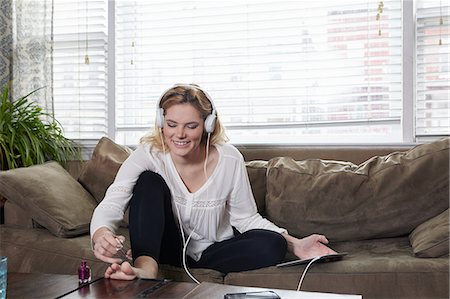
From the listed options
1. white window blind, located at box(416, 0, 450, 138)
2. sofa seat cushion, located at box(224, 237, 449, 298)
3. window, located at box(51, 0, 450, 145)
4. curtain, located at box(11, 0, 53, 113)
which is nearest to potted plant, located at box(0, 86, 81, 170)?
curtain, located at box(11, 0, 53, 113)

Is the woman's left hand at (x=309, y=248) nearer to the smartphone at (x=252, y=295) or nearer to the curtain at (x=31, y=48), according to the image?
the smartphone at (x=252, y=295)

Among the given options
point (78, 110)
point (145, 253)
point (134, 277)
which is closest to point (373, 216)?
point (145, 253)

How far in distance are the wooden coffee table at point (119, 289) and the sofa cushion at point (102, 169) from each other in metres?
1.26

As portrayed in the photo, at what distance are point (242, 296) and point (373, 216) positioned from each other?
1.15m

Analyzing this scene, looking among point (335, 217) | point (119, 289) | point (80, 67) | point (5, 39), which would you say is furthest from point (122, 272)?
point (5, 39)

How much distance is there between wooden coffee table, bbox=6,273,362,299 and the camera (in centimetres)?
141

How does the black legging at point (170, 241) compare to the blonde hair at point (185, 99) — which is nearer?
the black legging at point (170, 241)

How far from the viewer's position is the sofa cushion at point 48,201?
2516 millimetres

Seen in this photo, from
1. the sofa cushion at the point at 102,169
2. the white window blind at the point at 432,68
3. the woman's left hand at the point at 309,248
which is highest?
the white window blind at the point at 432,68

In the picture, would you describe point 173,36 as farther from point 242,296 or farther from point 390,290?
point 242,296

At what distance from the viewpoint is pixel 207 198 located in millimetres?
2232

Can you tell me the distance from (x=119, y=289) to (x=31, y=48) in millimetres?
2453

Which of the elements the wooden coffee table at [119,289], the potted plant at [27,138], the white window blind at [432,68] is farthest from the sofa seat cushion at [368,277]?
the potted plant at [27,138]

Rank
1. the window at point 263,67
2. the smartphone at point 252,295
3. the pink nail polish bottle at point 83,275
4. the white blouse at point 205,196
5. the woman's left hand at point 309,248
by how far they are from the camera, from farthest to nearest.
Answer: the window at point 263,67 → the white blouse at point 205,196 → the woman's left hand at point 309,248 → the pink nail polish bottle at point 83,275 → the smartphone at point 252,295
